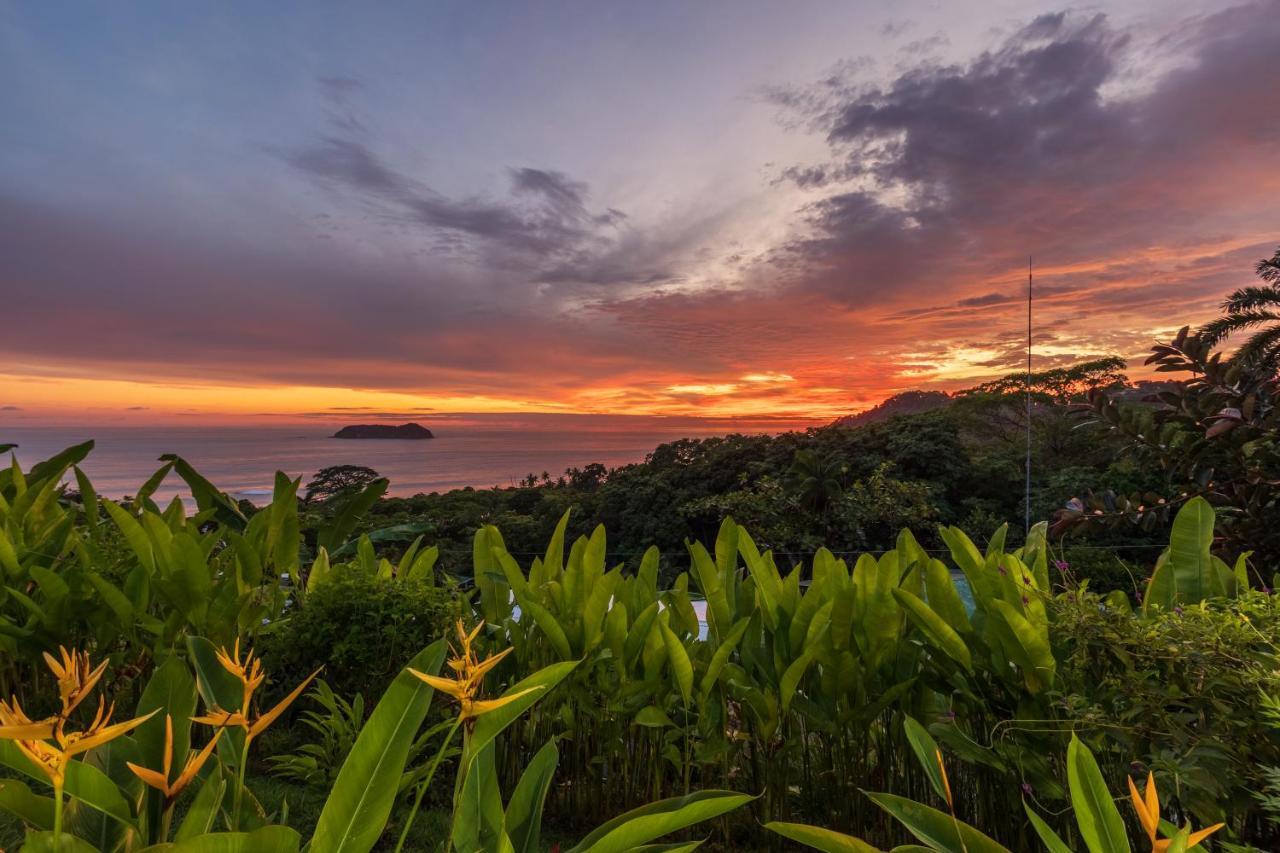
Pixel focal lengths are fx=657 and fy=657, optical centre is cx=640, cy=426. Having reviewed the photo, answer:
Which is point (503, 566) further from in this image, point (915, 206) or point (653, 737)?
point (915, 206)

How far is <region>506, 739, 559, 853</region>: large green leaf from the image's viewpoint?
2.91ft

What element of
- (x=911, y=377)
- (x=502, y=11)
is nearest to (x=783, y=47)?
(x=502, y=11)

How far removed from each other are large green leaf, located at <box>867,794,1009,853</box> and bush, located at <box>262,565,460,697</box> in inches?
54.9

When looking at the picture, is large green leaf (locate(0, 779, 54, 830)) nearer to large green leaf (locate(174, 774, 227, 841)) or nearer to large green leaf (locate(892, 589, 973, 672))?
large green leaf (locate(174, 774, 227, 841))

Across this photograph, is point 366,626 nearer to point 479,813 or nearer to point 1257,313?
point 479,813

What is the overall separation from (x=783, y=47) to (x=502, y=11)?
255 centimetres

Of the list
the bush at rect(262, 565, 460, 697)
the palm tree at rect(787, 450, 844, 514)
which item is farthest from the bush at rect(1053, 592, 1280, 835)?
the palm tree at rect(787, 450, 844, 514)

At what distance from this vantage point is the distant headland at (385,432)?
27062 mm

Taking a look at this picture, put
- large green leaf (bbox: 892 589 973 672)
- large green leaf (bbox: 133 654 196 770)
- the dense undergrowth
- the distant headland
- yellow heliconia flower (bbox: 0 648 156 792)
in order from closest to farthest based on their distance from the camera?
1. yellow heliconia flower (bbox: 0 648 156 792)
2. large green leaf (bbox: 133 654 196 770)
3. the dense undergrowth
4. large green leaf (bbox: 892 589 973 672)
5. the distant headland

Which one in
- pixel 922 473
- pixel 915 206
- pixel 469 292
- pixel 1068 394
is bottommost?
pixel 922 473

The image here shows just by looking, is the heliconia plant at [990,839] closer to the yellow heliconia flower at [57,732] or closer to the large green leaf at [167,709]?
the yellow heliconia flower at [57,732]

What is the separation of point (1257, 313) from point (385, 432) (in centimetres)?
2738

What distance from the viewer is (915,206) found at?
29.5 ft

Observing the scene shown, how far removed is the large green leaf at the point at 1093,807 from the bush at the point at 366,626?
1.60 metres
